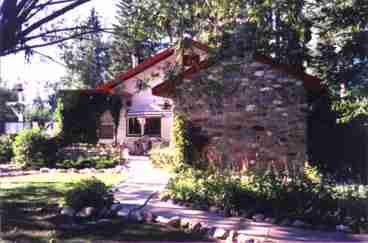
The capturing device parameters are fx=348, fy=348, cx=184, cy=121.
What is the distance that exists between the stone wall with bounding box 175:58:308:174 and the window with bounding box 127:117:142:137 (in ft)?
30.2

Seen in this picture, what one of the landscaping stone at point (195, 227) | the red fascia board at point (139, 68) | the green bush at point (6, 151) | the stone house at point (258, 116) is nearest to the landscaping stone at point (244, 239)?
the landscaping stone at point (195, 227)

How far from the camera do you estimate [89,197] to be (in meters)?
5.38

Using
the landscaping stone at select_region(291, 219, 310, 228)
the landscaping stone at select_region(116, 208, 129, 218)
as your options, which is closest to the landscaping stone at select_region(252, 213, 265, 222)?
the landscaping stone at select_region(291, 219, 310, 228)

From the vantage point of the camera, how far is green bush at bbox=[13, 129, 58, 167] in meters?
12.0

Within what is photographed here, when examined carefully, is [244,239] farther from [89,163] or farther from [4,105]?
[89,163]

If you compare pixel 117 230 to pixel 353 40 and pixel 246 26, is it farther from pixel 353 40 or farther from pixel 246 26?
pixel 353 40

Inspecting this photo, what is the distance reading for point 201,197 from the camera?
18.9ft

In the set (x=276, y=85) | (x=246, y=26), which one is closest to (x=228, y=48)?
(x=246, y=26)

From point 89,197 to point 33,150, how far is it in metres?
7.67

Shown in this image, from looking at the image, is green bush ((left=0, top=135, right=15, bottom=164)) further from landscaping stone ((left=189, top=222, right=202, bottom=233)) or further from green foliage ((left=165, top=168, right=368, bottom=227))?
landscaping stone ((left=189, top=222, right=202, bottom=233))

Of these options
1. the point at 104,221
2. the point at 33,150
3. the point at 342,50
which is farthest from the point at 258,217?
the point at 33,150

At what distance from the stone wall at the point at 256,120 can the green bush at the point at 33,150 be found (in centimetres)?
561

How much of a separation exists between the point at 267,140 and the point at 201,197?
474 cm

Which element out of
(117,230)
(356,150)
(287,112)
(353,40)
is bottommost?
(117,230)
